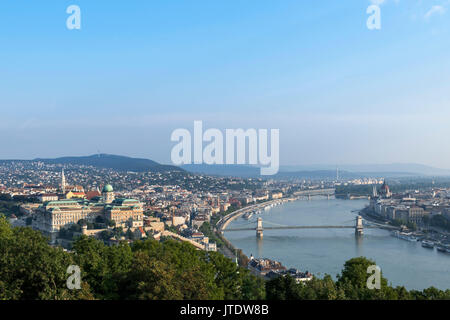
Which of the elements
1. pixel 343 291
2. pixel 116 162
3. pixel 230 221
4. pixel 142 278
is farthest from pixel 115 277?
pixel 116 162

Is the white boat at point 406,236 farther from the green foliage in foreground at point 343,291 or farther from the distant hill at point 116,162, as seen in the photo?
the distant hill at point 116,162

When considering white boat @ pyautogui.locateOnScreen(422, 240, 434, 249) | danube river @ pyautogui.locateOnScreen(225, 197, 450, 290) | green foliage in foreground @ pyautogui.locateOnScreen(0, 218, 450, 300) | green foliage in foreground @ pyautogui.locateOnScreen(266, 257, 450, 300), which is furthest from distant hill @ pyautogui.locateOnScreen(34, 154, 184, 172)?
green foliage in foreground @ pyautogui.locateOnScreen(266, 257, 450, 300)

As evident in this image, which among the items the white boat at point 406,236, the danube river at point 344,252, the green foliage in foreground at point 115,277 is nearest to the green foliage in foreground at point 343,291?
the green foliage in foreground at point 115,277

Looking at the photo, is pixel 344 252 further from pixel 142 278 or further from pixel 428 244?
pixel 142 278

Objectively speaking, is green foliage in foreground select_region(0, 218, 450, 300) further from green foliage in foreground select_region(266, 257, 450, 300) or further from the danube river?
the danube river
